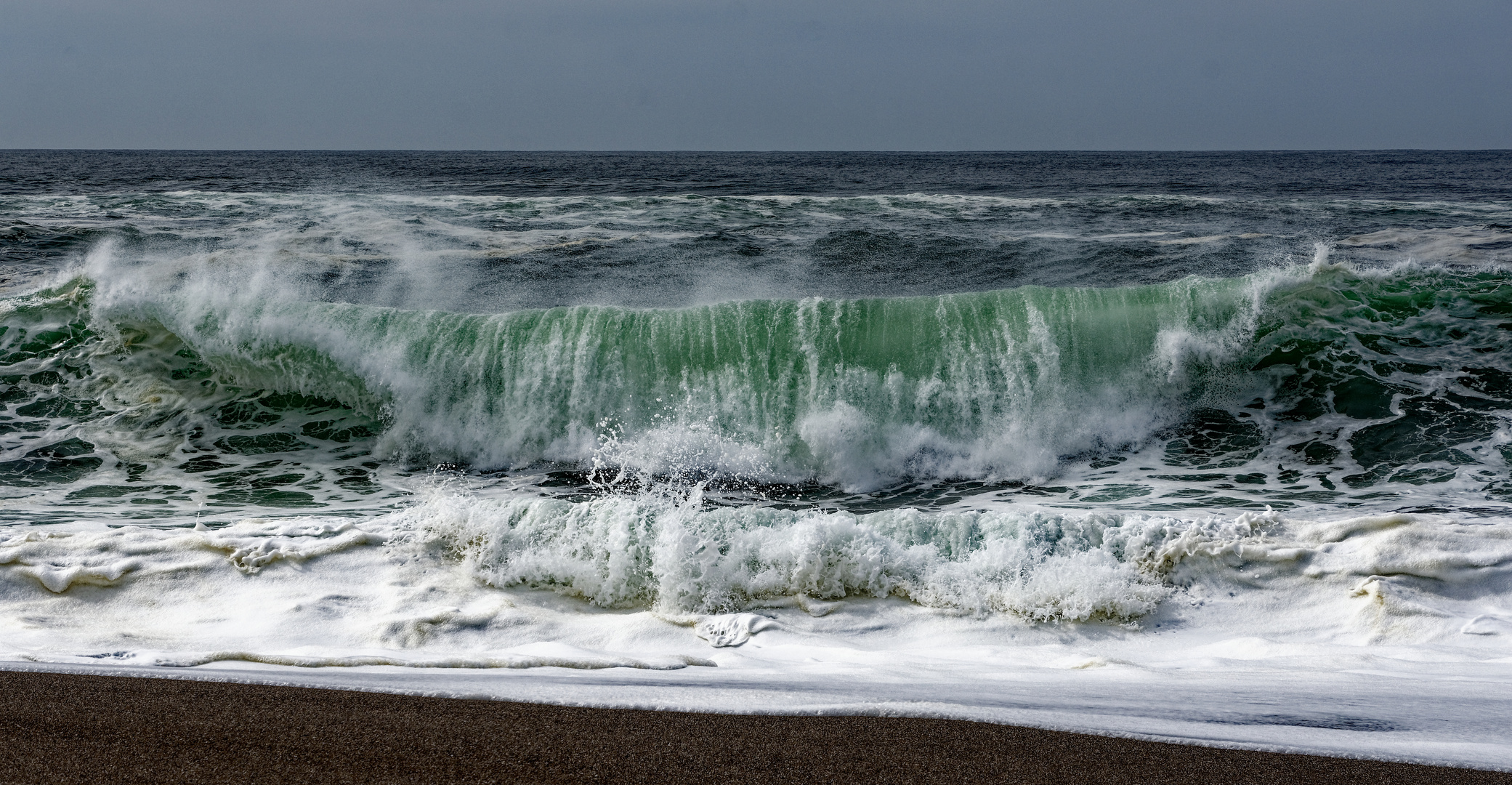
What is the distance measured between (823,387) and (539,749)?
4594 mm

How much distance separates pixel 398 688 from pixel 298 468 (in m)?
3.89

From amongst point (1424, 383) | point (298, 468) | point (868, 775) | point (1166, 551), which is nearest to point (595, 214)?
point (298, 468)

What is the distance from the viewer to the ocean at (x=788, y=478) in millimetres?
3354

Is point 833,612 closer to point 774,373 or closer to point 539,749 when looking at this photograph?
point 539,749

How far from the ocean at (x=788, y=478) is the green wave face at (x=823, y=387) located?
0.03 meters

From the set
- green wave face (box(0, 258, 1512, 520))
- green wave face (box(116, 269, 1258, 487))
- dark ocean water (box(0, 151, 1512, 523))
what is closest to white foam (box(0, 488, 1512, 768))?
dark ocean water (box(0, 151, 1512, 523))

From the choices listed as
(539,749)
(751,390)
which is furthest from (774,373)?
(539,749)

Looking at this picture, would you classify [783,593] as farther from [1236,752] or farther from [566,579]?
[1236,752]

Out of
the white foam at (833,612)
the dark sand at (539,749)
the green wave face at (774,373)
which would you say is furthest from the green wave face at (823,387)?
the dark sand at (539,749)

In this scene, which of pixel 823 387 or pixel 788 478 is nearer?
pixel 788 478

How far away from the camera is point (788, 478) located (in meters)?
6.18

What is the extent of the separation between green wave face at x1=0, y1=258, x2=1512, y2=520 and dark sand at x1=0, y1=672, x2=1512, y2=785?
3.11 m

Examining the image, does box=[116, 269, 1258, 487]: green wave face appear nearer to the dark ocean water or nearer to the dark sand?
the dark ocean water

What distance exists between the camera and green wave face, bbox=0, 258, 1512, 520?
6199 mm
